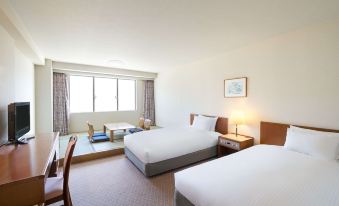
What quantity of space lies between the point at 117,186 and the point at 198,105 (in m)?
2.95

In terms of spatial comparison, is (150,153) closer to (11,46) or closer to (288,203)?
(288,203)

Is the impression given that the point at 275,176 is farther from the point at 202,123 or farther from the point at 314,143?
the point at 202,123

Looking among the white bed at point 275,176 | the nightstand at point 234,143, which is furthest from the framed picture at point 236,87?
the white bed at point 275,176

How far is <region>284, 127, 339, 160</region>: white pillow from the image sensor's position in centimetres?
201

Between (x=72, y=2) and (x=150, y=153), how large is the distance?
2299mm

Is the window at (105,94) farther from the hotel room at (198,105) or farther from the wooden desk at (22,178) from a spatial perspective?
the wooden desk at (22,178)

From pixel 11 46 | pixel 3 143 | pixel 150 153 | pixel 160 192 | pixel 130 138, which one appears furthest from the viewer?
pixel 130 138

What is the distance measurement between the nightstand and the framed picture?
0.92 metres

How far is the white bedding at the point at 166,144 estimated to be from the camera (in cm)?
265

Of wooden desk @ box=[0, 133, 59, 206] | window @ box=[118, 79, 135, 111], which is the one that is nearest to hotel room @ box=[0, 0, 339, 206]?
wooden desk @ box=[0, 133, 59, 206]

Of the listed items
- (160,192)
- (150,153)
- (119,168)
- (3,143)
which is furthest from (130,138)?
(3,143)

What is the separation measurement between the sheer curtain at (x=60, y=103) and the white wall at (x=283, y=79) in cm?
444

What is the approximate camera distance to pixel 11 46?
238 centimetres

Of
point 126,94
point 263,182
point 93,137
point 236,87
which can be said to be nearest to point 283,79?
point 236,87
